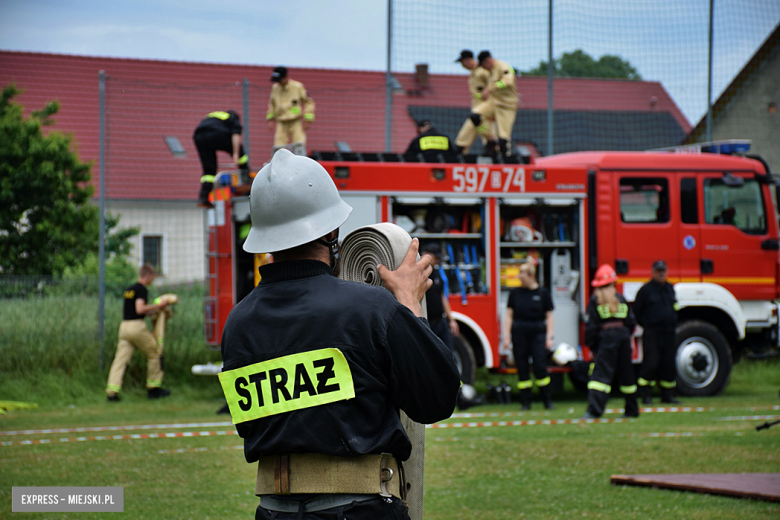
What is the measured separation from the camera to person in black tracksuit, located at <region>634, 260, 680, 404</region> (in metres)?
10.7

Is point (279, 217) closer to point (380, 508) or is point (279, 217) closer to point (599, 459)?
point (380, 508)

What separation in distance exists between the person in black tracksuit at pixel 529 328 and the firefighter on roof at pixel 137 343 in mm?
4767

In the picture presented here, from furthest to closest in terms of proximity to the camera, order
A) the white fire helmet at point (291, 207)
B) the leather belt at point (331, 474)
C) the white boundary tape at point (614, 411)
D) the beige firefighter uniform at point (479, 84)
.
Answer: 1. the beige firefighter uniform at point (479, 84)
2. the white boundary tape at point (614, 411)
3. the white fire helmet at point (291, 207)
4. the leather belt at point (331, 474)

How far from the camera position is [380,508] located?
7.93 feet

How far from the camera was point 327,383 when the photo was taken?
241cm

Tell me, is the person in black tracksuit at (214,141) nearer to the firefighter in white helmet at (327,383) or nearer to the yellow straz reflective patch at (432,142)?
the yellow straz reflective patch at (432,142)

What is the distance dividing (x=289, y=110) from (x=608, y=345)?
5897 mm

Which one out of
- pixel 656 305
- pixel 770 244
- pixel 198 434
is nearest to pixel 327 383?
pixel 198 434

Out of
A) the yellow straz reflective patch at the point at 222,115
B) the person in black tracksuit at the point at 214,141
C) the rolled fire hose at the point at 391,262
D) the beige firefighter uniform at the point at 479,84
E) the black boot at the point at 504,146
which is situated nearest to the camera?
the rolled fire hose at the point at 391,262

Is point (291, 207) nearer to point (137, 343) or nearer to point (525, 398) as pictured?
point (525, 398)

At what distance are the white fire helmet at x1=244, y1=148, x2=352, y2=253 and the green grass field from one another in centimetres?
345

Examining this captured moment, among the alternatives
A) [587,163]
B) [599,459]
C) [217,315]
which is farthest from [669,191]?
[217,315]

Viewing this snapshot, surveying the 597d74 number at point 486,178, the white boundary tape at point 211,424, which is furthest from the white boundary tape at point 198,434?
the 597d74 number at point 486,178

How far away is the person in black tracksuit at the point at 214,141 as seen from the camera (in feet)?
37.3
